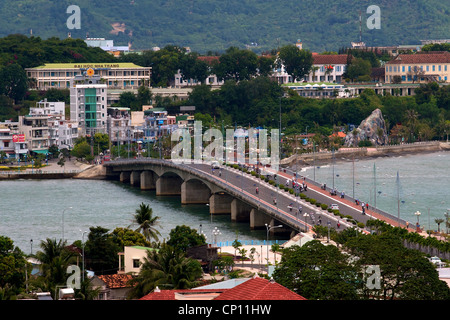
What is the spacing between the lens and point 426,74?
521 feet

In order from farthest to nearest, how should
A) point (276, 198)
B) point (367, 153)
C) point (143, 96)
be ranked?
point (143, 96)
point (367, 153)
point (276, 198)

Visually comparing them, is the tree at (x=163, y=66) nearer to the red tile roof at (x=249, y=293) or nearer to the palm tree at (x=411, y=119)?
the palm tree at (x=411, y=119)

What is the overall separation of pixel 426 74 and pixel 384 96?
13.1 metres

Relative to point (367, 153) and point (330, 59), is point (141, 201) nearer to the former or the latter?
point (367, 153)

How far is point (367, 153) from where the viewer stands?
413 ft

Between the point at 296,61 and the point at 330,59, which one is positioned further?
the point at 330,59

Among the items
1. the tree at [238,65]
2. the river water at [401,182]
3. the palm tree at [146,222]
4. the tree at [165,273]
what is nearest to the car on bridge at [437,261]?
the tree at [165,273]

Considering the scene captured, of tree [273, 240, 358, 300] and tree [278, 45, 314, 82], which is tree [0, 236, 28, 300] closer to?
tree [273, 240, 358, 300]

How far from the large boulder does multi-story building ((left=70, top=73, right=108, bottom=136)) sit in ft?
92.3

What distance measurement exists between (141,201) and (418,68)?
255 feet

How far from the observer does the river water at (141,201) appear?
240ft

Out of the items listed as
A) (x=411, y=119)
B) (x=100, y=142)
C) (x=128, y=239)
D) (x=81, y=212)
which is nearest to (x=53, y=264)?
(x=128, y=239)
